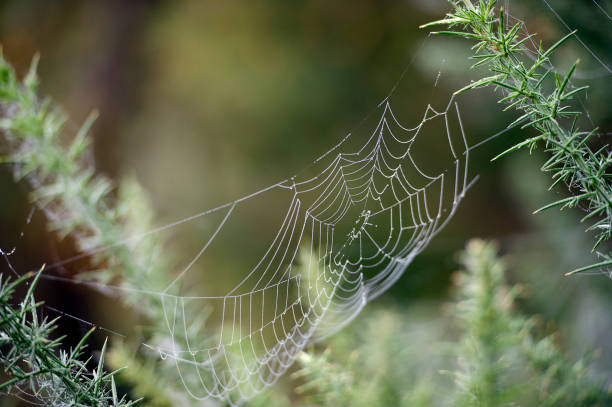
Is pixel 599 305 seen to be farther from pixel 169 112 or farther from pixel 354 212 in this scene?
pixel 169 112

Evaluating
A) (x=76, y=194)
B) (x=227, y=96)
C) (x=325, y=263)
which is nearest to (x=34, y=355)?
(x=76, y=194)

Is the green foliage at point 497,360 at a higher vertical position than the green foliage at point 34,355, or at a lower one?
higher

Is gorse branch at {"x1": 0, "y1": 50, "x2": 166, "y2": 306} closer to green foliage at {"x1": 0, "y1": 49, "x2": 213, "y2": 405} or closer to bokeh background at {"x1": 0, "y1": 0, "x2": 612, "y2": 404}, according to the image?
green foliage at {"x1": 0, "y1": 49, "x2": 213, "y2": 405}

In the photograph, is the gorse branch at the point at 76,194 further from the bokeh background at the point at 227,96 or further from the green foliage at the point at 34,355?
the bokeh background at the point at 227,96

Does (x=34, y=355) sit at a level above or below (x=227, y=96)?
below

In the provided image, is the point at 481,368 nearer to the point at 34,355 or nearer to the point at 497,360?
the point at 497,360

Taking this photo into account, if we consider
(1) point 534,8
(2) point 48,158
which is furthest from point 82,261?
(1) point 534,8

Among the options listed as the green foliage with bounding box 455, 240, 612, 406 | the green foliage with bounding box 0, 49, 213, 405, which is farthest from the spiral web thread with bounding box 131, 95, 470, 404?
the green foliage with bounding box 455, 240, 612, 406

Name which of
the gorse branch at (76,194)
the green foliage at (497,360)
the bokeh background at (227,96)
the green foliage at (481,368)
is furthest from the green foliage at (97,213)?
the bokeh background at (227,96)
